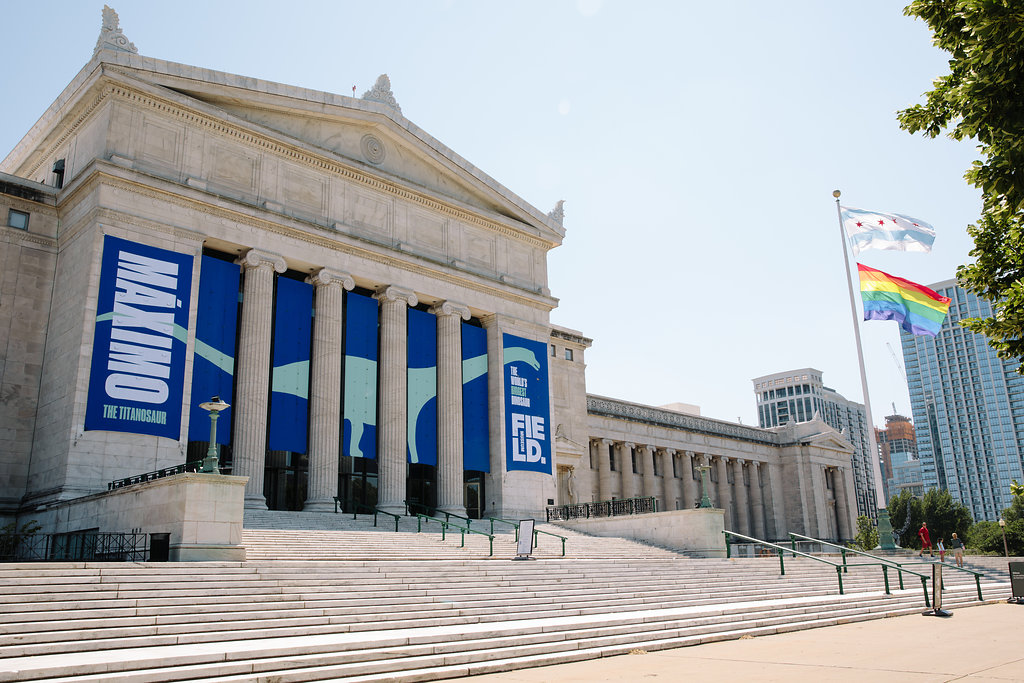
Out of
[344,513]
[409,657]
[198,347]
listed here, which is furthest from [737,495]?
[409,657]

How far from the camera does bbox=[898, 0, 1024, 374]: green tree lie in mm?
10492

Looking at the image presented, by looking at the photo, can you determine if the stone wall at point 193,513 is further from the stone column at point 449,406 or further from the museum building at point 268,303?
the stone column at point 449,406

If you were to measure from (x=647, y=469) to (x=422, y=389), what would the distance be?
79.8 ft

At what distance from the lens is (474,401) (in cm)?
3934

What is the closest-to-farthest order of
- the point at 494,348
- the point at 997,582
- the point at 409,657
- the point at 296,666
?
the point at 296,666
the point at 409,657
the point at 997,582
the point at 494,348

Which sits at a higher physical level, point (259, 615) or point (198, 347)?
point (198, 347)

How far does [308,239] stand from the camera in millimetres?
34344

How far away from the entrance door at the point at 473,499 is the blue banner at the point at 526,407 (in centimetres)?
202

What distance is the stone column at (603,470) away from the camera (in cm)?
5178

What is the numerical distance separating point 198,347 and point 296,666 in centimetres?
2044

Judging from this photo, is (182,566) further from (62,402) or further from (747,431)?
(747,431)

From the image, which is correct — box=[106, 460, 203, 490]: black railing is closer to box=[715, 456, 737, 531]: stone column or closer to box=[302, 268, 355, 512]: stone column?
box=[302, 268, 355, 512]: stone column

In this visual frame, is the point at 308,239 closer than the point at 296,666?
No

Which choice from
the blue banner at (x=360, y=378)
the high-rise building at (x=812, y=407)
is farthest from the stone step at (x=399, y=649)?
the high-rise building at (x=812, y=407)
